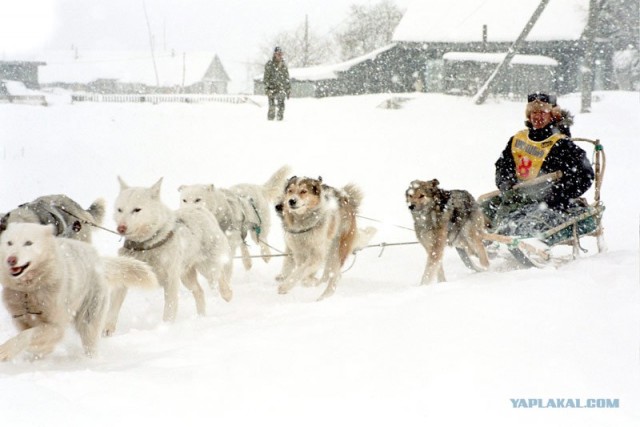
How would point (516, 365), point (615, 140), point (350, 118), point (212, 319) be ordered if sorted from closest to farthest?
point (516, 365)
point (212, 319)
point (615, 140)
point (350, 118)

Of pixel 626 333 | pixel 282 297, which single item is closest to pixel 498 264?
pixel 282 297

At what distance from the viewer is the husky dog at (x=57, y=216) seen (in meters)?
4.80

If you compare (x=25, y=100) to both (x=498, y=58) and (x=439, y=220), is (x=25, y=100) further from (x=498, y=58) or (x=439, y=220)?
(x=439, y=220)

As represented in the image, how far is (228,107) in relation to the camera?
76.4ft

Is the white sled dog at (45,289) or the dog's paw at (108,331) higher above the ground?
the white sled dog at (45,289)

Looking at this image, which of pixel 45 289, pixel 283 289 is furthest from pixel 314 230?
pixel 45 289

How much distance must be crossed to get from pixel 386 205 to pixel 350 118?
9.20 m

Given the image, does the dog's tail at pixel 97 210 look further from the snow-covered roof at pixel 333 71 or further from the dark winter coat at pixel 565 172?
the snow-covered roof at pixel 333 71

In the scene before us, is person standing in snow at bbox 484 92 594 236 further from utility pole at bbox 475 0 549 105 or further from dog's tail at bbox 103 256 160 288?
utility pole at bbox 475 0 549 105

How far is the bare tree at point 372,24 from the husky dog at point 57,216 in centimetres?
3953

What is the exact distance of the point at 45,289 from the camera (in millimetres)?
3707

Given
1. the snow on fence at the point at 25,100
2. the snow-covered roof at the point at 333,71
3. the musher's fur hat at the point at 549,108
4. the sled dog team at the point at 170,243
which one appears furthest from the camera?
the snow-covered roof at the point at 333,71

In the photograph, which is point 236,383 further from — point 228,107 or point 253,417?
point 228,107

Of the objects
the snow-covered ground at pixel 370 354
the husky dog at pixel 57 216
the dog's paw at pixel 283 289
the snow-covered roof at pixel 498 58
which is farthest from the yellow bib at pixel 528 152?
the snow-covered roof at pixel 498 58
